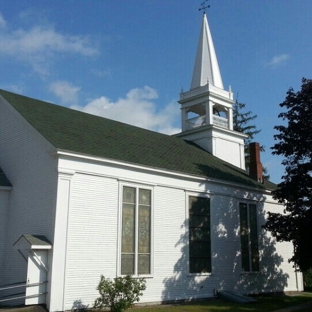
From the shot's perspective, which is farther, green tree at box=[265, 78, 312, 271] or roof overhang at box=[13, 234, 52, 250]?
green tree at box=[265, 78, 312, 271]

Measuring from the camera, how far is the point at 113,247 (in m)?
19.2

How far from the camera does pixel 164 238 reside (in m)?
21.6

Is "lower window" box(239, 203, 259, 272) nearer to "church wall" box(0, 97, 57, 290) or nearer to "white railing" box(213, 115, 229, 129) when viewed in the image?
"white railing" box(213, 115, 229, 129)

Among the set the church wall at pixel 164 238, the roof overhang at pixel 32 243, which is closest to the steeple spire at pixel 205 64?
the church wall at pixel 164 238

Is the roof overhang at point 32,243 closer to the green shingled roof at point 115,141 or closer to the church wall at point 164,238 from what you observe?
the church wall at point 164,238

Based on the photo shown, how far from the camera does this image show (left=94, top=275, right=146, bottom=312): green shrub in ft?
55.6

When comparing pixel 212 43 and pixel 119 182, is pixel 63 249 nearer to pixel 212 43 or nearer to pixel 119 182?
pixel 119 182

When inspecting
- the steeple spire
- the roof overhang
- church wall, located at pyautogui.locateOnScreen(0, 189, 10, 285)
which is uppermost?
the steeple spire

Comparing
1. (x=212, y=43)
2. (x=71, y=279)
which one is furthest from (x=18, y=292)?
(x=212, y=43)

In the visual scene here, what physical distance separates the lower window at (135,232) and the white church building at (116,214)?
0.15 feet

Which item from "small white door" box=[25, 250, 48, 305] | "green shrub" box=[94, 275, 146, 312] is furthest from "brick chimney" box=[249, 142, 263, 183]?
"small white door" box=[25, 250, 48, 305]

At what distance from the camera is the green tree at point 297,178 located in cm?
2325

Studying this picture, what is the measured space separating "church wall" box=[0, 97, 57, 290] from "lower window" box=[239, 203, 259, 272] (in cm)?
1271

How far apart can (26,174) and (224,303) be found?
11202 mm
